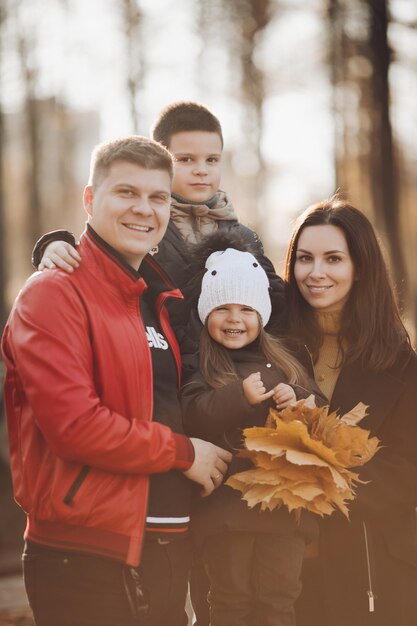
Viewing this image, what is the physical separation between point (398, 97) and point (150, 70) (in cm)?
540

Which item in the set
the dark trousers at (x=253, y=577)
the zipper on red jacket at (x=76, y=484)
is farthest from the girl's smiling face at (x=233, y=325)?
the zipper on red jacket at (x=76, y=484)

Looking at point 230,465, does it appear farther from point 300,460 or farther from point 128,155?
point 128,155

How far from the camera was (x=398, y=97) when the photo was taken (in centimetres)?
1303

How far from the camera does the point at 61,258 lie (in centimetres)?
327

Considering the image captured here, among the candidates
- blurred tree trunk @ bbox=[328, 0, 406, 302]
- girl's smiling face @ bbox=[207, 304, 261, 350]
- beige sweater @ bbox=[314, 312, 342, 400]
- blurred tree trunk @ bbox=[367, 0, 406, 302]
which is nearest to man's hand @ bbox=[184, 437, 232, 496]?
girl's smiling face @ bbox=[207, 304, 261, 350]

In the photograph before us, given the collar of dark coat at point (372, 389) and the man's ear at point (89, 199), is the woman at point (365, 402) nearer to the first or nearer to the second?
the collar of dark coat at point (372, 389)

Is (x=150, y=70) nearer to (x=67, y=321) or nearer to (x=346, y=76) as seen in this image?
(x=346, y=76)

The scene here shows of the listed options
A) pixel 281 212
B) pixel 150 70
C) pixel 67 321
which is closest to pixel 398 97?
pixel 150 70

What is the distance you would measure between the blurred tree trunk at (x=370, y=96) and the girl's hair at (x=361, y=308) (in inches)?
287

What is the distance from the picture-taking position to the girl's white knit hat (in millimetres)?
3863

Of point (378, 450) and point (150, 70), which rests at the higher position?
point (150, 70)

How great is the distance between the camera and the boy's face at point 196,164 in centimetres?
442

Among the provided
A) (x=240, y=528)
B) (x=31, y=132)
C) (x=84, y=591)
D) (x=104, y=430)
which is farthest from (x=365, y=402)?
(x=31, y=132)

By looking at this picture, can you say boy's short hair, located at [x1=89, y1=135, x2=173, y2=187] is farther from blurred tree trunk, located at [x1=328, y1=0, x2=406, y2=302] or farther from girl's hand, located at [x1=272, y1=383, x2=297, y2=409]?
blurred tree trunk, located at [x1=328, y1=0, x2=406, y2=302]
